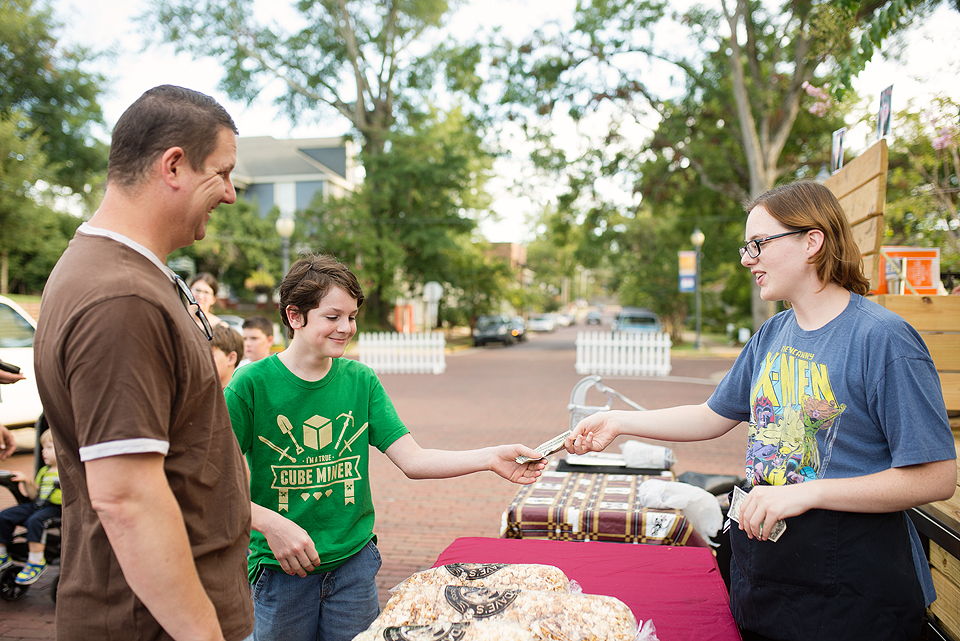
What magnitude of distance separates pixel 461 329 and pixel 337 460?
39.9m

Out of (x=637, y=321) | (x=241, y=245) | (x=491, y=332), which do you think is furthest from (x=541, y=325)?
(x=241, y=245)

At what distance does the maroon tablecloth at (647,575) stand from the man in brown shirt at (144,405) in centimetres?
133

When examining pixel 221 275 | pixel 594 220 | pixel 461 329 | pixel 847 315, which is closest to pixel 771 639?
pixel 847 315

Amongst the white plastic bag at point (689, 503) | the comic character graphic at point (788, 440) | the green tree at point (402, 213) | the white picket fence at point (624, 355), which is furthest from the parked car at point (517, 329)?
the comic character graphic at point (788, 440)

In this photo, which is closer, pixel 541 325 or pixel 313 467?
pixel 313 467

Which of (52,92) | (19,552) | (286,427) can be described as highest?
(52,92)

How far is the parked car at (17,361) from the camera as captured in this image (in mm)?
6801

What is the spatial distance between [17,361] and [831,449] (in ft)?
26.9

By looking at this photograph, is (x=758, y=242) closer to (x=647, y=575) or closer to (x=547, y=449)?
(x=547, y=449)

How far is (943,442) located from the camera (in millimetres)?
1550

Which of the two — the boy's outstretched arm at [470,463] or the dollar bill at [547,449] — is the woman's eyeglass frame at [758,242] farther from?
the boy's outstretched arm at [470,463]

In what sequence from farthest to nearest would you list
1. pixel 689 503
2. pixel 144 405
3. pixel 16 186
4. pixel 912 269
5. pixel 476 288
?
pixel 476 288
pixel 16 186
pixel 912 269
pixel 689 503
pixel 144 405


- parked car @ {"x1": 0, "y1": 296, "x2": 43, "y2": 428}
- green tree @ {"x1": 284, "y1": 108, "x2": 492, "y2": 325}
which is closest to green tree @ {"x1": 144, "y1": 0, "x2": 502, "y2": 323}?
green tree @ {"x1": 284, "y1": 108, "x2": 492, "y2": 325}

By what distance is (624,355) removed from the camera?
17344mm
